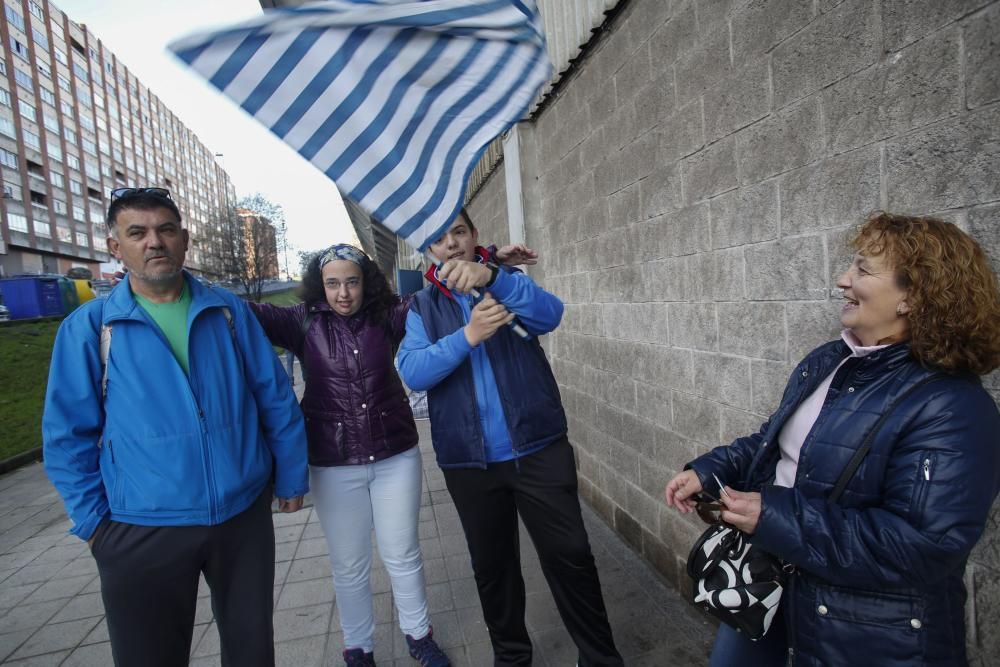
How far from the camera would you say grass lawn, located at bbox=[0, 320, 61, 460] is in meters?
8.48

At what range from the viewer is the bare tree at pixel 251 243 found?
106 feet

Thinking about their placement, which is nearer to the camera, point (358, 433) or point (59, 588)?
point (358, 433)

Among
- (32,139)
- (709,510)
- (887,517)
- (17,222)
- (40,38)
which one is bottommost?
(709,510)

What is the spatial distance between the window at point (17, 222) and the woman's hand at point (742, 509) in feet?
186

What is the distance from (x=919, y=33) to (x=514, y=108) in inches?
44.9

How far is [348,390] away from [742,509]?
5.61ft

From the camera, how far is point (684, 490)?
173 cm

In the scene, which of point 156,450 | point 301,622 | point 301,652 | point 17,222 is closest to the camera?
point 156,450

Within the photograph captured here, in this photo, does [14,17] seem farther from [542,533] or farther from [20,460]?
[542,533]

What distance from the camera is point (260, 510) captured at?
2154mm

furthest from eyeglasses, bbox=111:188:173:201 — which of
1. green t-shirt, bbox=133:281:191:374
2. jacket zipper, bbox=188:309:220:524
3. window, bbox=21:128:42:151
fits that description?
window, bbox=21:128:42:151

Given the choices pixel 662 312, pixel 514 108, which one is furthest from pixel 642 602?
pixel 514 108

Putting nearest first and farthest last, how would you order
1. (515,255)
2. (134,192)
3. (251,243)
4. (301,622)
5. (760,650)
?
(760,650) → (134,192) → (515,255) → (301,622) → (251,243)

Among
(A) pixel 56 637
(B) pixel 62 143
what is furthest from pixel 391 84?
(B) pixel 62 143
